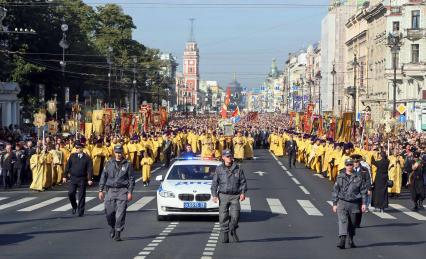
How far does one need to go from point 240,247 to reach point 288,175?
26563 millimetres

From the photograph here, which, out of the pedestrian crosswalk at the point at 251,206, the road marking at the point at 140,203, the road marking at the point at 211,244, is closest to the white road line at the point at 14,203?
the pedestrian crosswalk at the point at 251,206

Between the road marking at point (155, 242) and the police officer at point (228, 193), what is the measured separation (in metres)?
1.13

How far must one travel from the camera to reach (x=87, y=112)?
2331 inches

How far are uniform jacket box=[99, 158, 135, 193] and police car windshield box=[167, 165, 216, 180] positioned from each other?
13.5 ft

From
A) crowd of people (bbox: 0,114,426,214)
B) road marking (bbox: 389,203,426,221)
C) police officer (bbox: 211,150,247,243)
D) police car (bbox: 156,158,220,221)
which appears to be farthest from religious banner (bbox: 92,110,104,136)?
police officer (bbox: 211,150,247,243)

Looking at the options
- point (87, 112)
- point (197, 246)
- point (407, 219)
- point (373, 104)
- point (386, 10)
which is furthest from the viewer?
point (373, 104)

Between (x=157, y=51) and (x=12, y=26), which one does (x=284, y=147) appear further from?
(x=157, y=51)

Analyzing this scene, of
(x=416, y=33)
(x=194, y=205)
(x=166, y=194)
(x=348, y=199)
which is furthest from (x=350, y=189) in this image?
(x=416, y=33)

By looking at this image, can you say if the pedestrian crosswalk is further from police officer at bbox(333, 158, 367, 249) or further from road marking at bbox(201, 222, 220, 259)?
police officer at bbox(333, 158, 367, 249)

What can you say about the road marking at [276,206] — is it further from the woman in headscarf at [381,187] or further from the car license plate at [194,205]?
the car license plate at [194,205]

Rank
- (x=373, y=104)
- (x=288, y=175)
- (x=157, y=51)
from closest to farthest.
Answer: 1. (x=288, y=175)
2. (x=373, y=104)
3. (x=157, y=51)

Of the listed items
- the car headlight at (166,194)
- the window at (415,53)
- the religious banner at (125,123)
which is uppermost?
the window at (415,53)

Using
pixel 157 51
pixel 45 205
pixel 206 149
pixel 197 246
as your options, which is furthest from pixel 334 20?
pixel 197 246

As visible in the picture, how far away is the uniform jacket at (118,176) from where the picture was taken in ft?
56.6
